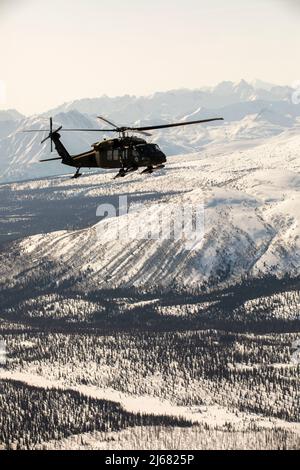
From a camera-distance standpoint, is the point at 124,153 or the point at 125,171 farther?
the point at 124,153

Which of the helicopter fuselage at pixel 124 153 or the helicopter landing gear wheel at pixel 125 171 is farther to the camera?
the helicopter fuselage at pixel 124 153

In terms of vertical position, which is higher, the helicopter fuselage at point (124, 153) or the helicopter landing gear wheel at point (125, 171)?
the helicopter fuselage at point (124, 153)

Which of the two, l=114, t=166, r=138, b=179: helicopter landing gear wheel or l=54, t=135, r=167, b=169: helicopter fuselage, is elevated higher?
l=54, t=135, r=167, b=169: helicopter fuselage

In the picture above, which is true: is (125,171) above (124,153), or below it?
below

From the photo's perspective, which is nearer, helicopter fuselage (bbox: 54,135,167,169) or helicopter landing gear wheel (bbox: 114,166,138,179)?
helicopter landing gear wheel (bbox: 114,166,138,179)

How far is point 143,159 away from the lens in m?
166
